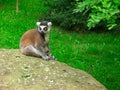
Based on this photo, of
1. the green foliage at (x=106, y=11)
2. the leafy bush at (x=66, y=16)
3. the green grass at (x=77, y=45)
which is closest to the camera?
the green foliage at (x=106, y=11)

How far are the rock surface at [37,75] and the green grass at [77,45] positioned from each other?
2169mm

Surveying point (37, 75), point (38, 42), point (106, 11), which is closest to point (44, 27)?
point (38, 42)

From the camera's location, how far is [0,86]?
8727 millimetres

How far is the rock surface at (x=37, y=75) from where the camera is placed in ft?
28.7

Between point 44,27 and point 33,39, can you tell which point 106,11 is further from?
point 33,39

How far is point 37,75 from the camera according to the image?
9.10 meters

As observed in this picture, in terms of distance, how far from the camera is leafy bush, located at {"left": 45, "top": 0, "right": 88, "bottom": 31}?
15.7 meters

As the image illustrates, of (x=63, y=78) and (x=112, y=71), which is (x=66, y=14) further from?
(x=63, y=78)

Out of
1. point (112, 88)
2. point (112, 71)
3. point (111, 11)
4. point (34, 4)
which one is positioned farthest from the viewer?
point (34, 4)

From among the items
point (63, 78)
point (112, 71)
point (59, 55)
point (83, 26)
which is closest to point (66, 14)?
point (83, 26)

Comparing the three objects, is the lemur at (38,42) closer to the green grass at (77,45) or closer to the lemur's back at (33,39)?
the lemur's back at (33,39)

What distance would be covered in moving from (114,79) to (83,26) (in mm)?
4159

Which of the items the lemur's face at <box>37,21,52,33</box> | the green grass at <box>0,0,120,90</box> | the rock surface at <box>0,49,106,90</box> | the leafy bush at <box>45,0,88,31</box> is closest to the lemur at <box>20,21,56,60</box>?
the lemur's face at <box>37,21,52,33</box>

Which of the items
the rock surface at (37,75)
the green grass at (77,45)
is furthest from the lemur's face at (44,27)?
the green grass at (77,45)
